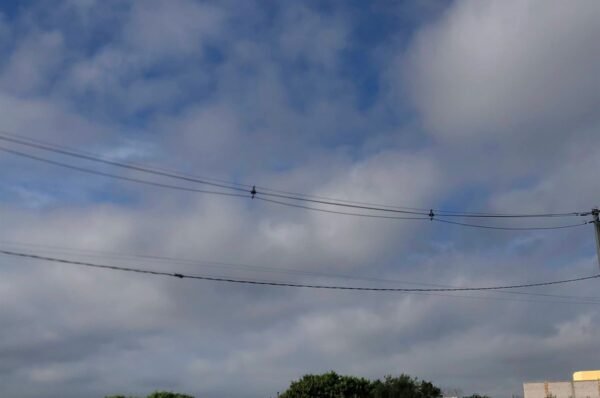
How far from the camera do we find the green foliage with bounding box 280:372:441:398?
5700 cm

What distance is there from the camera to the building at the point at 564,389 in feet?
219

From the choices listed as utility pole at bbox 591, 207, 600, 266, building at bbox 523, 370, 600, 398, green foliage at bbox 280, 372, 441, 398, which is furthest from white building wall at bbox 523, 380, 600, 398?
utility pole at bbox 591, 207, 600, 266

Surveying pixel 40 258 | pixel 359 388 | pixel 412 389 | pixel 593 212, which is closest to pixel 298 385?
pixel 359 388

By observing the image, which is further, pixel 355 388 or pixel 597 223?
pixel 355 388

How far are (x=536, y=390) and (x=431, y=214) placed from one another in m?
38.8

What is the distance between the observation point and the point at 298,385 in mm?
59625

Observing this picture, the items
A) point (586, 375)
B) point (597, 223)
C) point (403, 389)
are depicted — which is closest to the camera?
point (597, 223)

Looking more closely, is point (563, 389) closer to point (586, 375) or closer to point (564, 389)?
point (564, 389)

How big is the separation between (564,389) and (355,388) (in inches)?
851

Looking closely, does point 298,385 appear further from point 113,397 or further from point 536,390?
point 536,390

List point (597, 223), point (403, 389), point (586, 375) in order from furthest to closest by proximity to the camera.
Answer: point (586, 375), point (403, 389), point (597, 223)

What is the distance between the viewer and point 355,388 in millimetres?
59438

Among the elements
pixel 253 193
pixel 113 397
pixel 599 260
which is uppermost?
pixel 253 193

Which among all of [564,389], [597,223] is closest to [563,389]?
[564,389]
